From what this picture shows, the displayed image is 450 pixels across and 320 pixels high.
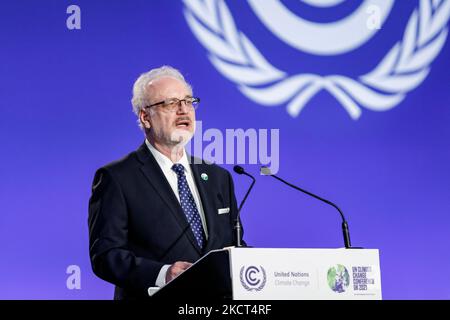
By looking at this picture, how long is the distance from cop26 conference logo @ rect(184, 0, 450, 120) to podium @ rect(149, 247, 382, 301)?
212 cm

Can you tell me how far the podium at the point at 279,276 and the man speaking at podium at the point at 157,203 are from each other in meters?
0.63

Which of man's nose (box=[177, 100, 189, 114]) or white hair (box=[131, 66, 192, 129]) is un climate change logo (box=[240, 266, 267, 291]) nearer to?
man's nose (box=[177, 100, 189, 114])

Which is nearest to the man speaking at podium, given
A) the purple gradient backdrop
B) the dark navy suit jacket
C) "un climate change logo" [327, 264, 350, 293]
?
the dark navy suit jacket

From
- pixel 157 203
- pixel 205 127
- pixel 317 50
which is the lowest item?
pixel 157 203

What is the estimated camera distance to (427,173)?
210 inches

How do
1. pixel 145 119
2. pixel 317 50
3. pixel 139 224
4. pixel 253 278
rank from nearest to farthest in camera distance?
pixel 253 278
pixel 139 224
pixel 145 119
pixel 317 50

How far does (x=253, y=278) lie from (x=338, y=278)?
35 cm

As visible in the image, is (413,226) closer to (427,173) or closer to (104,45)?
(427,173)

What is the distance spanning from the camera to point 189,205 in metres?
4.27

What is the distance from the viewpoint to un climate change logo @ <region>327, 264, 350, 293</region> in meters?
3.12

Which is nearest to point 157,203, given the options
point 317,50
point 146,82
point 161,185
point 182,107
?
point 161,185

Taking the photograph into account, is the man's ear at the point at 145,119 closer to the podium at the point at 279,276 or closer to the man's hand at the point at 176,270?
the man's hand at the point at 176,270

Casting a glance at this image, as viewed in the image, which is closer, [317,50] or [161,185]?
[161,185]

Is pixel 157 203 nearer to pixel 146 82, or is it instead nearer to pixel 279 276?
pixel 146 82
